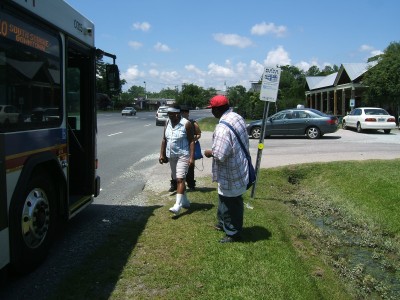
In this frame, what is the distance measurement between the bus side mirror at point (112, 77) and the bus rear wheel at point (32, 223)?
2.40m

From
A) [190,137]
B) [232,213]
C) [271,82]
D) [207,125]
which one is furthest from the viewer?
[207,125]

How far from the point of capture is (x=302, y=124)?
2202 cm

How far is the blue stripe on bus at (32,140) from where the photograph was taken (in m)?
Answer: 3.86

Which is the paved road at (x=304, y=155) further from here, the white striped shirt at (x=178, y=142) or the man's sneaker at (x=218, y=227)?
the man's sneaker at (x=218, y=227)

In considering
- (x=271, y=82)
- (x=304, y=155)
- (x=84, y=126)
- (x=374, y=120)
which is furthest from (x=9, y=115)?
(x=374, y=120)

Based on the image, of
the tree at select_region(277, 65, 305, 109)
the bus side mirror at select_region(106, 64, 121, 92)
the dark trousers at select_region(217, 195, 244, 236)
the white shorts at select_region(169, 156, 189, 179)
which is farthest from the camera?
the tree at select_region(277, 65, 305, 109)

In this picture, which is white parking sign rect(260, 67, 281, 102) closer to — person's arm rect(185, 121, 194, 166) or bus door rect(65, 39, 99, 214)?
person's arm rect(185, 121, 194, 166)

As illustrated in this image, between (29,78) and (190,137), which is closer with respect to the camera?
(29,78)

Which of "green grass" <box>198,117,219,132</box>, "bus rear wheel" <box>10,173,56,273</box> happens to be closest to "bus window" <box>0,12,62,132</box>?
"bus rear wheel" <box>10,173,56,273</box>

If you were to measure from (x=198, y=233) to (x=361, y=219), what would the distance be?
12.0ft

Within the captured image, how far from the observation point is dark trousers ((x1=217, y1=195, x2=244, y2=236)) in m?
5.31

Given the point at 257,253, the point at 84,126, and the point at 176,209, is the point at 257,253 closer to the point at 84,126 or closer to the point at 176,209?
the point at 176,209

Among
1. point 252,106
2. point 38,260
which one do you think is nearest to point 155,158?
point 38,260

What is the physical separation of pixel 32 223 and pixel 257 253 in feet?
8.07
